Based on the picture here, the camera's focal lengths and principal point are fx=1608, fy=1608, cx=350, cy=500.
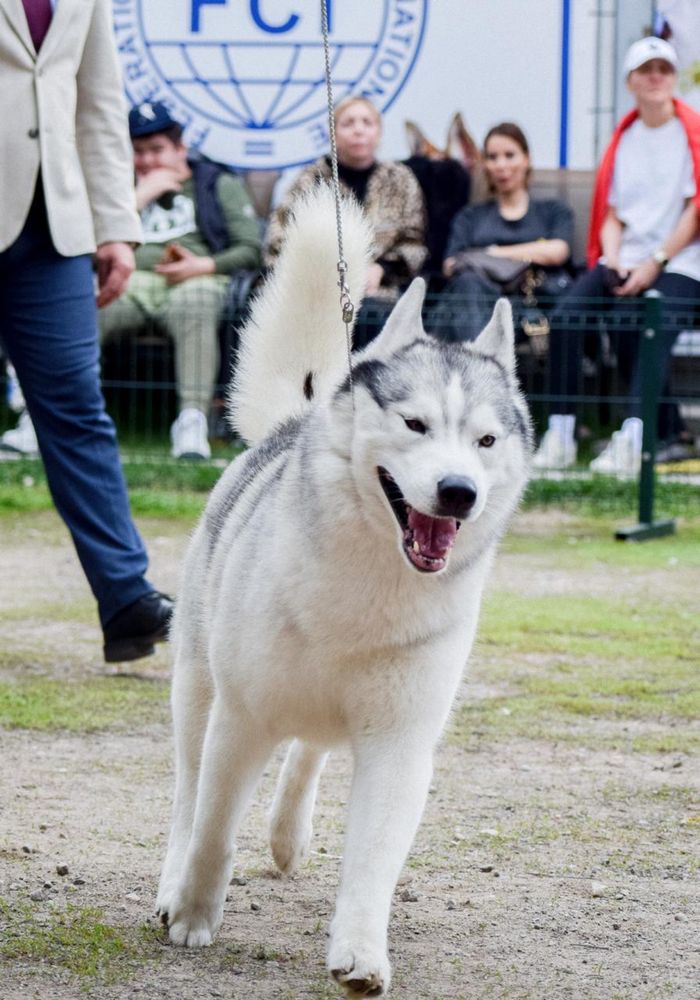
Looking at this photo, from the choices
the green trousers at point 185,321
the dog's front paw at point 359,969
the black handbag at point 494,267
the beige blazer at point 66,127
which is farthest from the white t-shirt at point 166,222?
the dog's front paw at point 359,969

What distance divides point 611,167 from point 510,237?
2.38ft

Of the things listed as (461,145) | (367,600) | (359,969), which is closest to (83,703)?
(367,600)

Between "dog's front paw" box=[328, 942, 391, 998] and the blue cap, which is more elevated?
the blue cap

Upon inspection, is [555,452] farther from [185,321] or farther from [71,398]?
[71,398]

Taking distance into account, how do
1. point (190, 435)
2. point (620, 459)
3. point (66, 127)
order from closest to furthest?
point (66, 127) < point (620, 459) < point (190, 435)

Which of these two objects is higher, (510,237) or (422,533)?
(422,533)

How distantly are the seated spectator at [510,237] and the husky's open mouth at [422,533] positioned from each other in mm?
6540

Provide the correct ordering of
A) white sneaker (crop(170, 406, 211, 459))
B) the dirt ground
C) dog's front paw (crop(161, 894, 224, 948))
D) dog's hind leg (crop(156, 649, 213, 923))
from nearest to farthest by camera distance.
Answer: the dirt ground < dog's front paw (crop(161, 894, 224, 948)) < dog's hind leg (crop(156, 649, 213, 923)) < white sneaker (crop(170, 406, 211, 459))

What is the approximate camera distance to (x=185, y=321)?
9.19 metres

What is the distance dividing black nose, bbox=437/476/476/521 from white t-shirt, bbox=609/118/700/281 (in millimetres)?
7153

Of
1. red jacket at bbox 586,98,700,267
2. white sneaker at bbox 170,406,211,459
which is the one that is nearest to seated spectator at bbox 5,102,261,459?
white sneaker at bbox 170,406,211,459

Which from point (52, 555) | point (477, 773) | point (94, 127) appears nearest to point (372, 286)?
point (52, 555)

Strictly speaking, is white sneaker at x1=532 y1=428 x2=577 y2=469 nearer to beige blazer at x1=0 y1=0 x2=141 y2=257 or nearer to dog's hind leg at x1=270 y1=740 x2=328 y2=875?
beige blazer at x1=0 y1=0 x2=141 y2=257

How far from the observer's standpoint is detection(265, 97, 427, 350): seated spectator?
9.64 m
